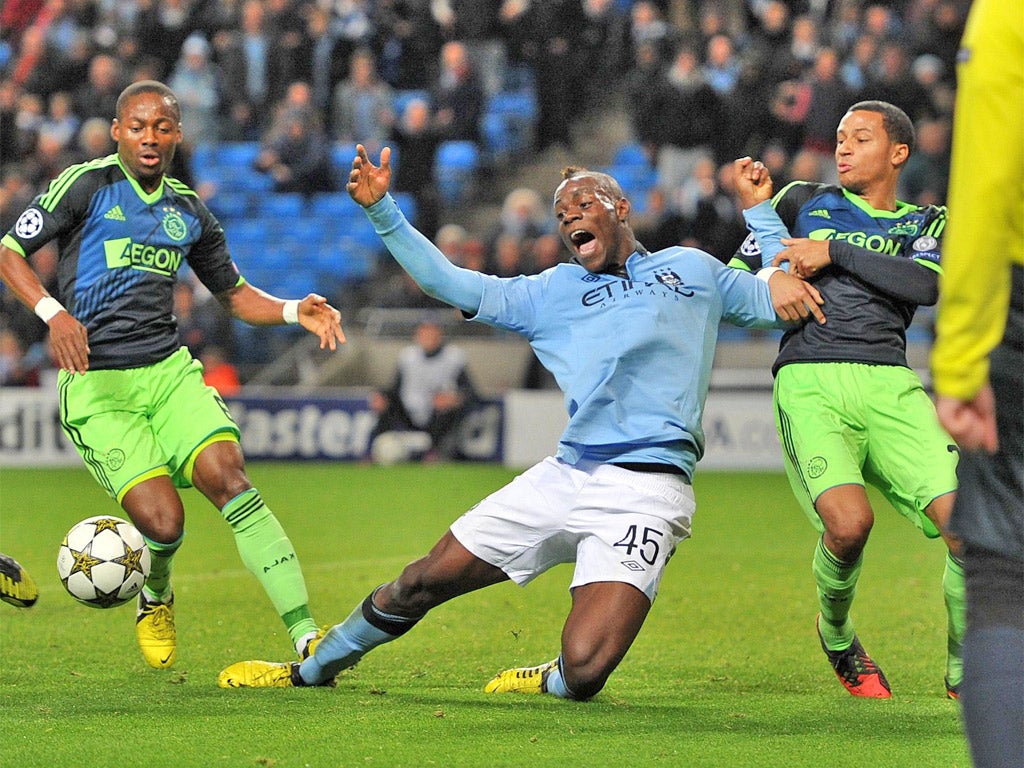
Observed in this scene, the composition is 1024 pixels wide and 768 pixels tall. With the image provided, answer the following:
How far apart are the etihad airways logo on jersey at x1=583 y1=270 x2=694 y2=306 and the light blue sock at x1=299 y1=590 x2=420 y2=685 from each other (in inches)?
53.6

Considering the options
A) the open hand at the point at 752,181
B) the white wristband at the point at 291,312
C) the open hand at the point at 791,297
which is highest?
the open hand at the point at 752,181

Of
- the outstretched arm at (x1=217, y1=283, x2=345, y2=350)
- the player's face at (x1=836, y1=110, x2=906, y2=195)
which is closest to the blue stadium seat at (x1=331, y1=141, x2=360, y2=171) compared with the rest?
the outstretched arm at (x1=217, y1=283, x2=345, y2=350)

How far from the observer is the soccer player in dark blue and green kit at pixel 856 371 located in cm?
569

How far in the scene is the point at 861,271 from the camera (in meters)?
5.79

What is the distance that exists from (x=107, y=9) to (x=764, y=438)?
12364mm

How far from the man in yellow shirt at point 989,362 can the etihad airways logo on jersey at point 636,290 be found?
2.21 meters

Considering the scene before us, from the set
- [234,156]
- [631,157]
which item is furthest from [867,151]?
[234,156]

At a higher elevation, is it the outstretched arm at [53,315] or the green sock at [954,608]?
the outstretched arm at [53,315]

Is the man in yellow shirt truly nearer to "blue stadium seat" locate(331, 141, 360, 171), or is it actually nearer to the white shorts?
the white shorts

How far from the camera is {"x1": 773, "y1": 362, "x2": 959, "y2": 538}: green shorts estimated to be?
569cm

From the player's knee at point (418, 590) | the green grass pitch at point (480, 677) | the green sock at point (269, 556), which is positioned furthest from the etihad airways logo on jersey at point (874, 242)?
the green sock at point (269, 556)

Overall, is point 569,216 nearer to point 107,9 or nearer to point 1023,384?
point 1023,384

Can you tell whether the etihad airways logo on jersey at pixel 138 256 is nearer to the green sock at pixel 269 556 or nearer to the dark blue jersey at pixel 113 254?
the dark blue jersey at pixel 113 254

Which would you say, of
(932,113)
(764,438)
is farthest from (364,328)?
(932,113)
